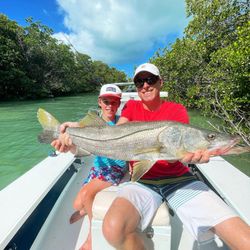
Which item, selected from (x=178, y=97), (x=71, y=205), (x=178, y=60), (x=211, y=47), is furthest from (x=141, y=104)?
(x=178, y=97)

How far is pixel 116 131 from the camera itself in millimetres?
2625

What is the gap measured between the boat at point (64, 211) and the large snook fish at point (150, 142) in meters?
0.49

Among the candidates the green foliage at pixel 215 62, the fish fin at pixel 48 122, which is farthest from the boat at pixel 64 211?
the green foliage at pixel 215 62

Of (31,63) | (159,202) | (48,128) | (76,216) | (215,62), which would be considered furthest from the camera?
(31,63)

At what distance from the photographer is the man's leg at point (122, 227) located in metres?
2.23

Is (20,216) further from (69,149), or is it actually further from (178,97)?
(178,97)

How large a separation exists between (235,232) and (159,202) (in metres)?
0.72

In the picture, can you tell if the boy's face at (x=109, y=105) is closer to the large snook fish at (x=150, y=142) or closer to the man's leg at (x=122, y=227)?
the large snook fish at (x=150, y=142)

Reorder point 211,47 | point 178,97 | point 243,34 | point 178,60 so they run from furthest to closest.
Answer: point 178,97
point 178,60
point 211,47
point 243,34

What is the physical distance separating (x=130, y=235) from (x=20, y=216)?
38.6 inches

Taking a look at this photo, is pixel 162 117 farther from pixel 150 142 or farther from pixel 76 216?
pixel 76 216

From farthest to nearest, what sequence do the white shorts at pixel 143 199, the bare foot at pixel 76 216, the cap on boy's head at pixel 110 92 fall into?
the cap on boy's head at pixel 110 92
the bare foot at pixel 76 216
the white shorts at pixel 143 199

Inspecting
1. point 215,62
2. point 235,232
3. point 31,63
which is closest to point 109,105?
point 235,232

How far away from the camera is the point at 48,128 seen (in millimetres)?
2961
